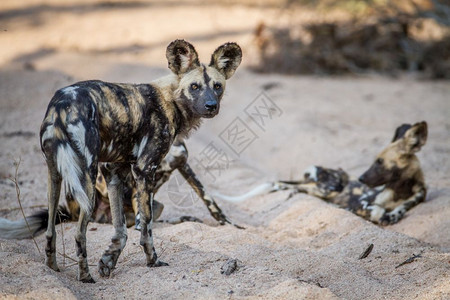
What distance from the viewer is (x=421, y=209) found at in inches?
200

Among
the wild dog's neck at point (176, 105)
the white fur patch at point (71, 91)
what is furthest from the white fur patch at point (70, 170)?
the wild dog's neck at point (176, 105)

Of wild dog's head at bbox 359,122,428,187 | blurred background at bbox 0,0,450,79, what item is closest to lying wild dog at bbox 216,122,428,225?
wild dog's head at bbox 359,122,428,187

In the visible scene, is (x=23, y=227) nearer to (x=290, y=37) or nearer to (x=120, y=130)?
→ (x=120, y=130)

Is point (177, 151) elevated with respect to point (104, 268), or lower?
elevated

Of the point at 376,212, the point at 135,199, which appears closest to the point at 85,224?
the point at 135,199

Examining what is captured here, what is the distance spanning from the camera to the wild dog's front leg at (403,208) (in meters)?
5.02

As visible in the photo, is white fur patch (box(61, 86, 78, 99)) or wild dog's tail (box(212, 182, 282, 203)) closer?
white fur patch (box(61, 86, 78, 99))

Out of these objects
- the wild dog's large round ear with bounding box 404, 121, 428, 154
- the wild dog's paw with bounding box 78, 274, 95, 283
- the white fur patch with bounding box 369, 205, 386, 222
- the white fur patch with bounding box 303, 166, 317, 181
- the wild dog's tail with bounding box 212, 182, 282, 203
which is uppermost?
the wild dog's large round ear with bounding box 404, 121, 428, 154

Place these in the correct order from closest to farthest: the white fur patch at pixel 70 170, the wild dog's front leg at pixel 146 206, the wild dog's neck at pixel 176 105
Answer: the white fur patch at pixel 70 170 < the wild dog's front leg at pixel 146 206 < the wild dog's neck at pixel 176 105

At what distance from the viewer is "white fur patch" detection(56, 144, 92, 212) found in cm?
280

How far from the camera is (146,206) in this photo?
335 centimetres

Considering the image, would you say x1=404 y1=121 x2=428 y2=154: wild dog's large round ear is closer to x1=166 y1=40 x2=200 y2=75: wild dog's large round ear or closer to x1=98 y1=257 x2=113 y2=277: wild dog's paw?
x1=166 y1=40 x2=200 y2=75: wild dog's large round ear

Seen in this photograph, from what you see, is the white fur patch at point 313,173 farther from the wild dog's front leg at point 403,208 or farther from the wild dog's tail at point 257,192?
the wild dog's front leg at point 403,208

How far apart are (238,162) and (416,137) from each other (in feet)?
6.64
